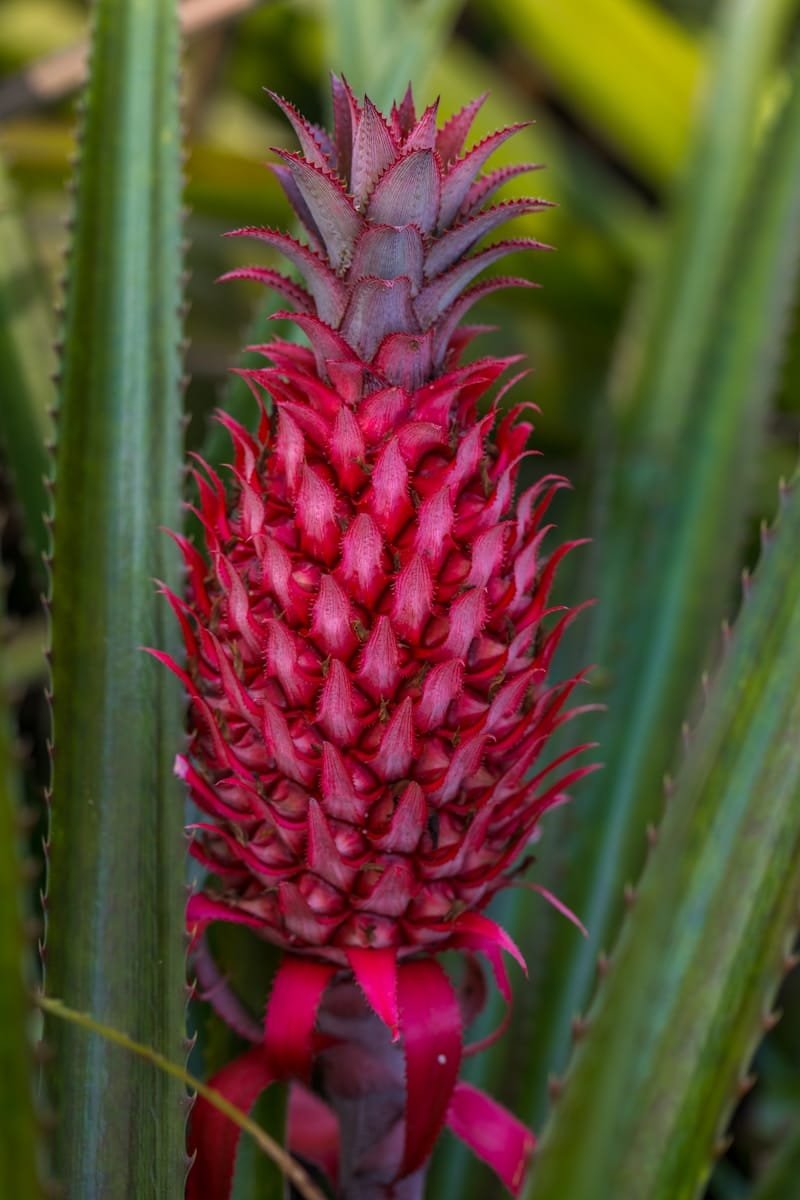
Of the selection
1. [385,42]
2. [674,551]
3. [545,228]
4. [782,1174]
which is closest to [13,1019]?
[782,1174]

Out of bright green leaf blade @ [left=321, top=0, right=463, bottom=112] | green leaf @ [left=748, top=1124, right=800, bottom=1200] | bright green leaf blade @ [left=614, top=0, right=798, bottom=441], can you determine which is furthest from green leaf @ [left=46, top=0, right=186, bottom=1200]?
bright green leaf blade @ [left=614, top=0, right=798, bottom=441]

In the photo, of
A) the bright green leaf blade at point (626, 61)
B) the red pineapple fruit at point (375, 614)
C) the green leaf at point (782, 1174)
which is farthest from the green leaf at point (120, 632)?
the bright green leaf blade at point (626, 61)

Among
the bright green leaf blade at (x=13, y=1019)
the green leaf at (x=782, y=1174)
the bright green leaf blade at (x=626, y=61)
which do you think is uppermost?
the bright green leaf blade at (x=626, y=61)

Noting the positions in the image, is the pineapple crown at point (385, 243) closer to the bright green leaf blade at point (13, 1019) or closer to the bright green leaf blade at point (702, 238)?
the bright green leaf blade at point (13, 1019)

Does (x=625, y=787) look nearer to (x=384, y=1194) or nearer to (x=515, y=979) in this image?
(x=515, y=979)

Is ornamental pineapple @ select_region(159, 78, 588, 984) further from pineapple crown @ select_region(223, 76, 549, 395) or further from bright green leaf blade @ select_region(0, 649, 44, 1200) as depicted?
bright green leaf blade @ select_region(0, 649, 44, 1200)

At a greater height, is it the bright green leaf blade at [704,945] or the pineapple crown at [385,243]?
the pineapple crown at [385,243]
